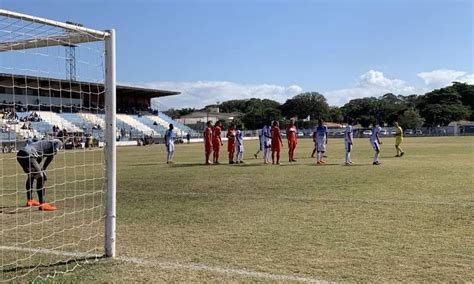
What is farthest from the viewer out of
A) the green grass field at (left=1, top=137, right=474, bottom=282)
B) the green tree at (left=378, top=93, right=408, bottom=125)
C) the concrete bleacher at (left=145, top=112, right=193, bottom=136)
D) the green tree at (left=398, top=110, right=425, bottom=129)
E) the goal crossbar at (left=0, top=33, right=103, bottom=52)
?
the green tree at (left=378, top=93, right=408, bottom=125)

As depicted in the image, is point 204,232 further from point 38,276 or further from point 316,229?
point 38,276

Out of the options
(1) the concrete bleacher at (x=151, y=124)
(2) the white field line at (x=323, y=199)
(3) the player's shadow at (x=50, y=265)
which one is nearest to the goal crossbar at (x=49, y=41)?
(3) the player's shadow at (x=50, y=265)

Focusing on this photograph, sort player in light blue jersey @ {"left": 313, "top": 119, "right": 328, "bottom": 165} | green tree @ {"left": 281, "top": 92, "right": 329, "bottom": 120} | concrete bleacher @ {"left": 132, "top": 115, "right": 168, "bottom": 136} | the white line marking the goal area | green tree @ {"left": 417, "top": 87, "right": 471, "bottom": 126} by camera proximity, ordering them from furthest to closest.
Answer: green tree @ {"left": 281, "top": 92, "right": 329, "bottom": 120} → green tree @ {"left": 417, "top": 87, "right": 471, "bottom": 126} → concrete bleacher @ {"left": 132, "top": 115, "right": 168, "bottom": 136} → player in light blue jersey @ {"left": 313, "top": 119, "right": 328, "bottom": 165} → the white line marking the goal area

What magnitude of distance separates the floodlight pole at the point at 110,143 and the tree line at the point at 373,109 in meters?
99.6

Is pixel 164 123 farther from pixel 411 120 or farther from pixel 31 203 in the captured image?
pixel 31 203

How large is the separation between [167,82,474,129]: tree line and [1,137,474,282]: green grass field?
307 feet

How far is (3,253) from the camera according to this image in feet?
22.3

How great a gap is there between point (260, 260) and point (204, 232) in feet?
6.10

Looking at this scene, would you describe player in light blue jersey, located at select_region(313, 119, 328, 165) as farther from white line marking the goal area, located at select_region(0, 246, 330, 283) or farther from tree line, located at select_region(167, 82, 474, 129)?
tree line, located at select_region(167, 82, 474, 129)

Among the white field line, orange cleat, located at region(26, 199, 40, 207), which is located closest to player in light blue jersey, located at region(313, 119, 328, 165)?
the white field line

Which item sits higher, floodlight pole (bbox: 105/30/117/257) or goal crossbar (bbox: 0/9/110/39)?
goal crossbar (bbox: 0/9/110/39)

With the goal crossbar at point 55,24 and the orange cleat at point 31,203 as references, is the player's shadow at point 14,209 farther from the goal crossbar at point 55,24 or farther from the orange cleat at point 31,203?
the goal crossbar at point 55,24

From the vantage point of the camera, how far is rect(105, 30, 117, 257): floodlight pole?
6625mm

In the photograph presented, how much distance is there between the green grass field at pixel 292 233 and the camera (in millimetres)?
5773
